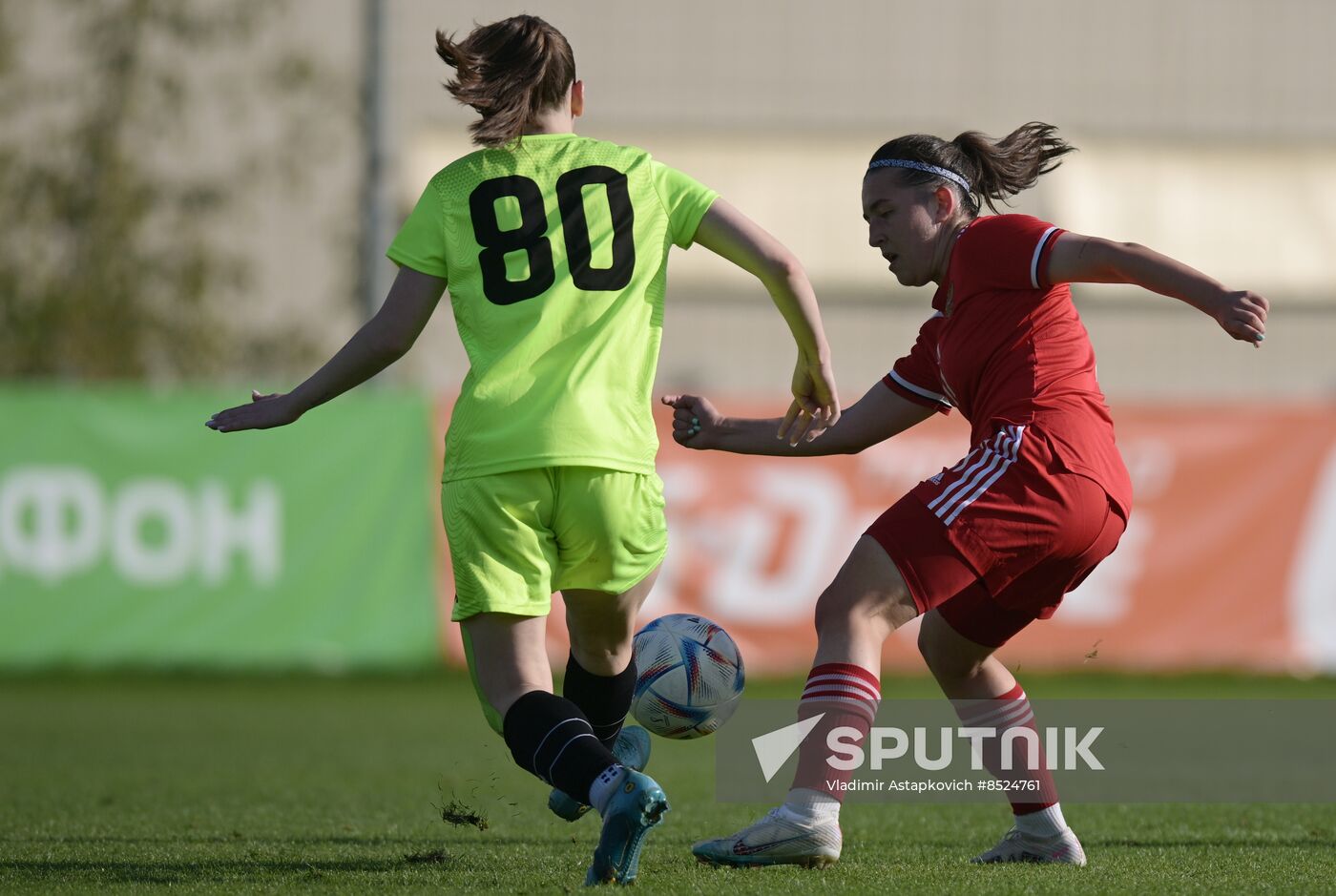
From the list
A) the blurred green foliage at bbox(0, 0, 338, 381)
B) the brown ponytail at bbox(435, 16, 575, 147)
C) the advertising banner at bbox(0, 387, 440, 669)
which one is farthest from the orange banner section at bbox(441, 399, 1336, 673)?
the brown ponytail at bbox(435, 16, 575, 147)

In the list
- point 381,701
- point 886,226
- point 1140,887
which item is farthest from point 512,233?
point 381,701

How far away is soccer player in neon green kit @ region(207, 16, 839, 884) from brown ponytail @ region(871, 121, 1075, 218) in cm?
54

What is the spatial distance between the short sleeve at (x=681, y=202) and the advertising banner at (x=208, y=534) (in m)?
7.54

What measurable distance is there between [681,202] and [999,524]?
1115 millimetres

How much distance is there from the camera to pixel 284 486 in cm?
1159

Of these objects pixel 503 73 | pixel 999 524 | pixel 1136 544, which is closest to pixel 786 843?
pixel 999 524

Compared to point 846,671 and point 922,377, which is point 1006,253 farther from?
point 846,671

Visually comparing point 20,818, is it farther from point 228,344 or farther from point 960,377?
point 228,344

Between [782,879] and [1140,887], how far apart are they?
2.78ft

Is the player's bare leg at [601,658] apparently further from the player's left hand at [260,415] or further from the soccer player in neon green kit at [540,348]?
the player's left hand at [260,415]

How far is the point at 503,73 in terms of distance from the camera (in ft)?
13.3

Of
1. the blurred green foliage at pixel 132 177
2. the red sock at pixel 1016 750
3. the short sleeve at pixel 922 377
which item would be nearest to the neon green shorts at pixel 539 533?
the short sleeve at pixel 922 377

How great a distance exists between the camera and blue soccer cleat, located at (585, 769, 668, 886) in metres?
3.71

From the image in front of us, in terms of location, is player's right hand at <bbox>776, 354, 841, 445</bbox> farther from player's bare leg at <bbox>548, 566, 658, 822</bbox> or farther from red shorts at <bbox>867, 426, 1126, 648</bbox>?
player's bare leg at <bbox>548, 566, 658, 822</bbox>
